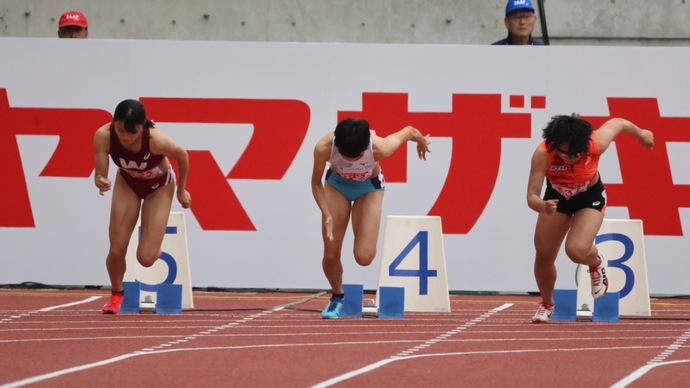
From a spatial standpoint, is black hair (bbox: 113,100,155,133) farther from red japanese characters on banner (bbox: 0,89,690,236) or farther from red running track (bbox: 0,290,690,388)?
red japanese characters on banner (bbox: 0,89,690,236)

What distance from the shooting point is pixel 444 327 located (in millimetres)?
11188

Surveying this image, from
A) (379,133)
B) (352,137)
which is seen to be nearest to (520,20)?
(379,133)

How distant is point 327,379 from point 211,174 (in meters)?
7.12

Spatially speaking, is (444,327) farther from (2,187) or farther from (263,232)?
(2,187)

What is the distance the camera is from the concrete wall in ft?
57.3

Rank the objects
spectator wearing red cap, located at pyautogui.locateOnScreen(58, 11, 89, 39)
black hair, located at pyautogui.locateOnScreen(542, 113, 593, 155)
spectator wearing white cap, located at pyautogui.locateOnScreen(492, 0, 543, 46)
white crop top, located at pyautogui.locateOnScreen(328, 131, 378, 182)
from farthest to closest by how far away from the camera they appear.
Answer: spectator wearing red cap, located at pyautogui.locateOnScreen(58, 11, 89, 39) → spectator wearing white cap, located at pyautogui.locateOnScreen(492, 0, 543, 46) → white crop top, located at pyautogui.locateOnScreen(328, 131, 378, 182) → black hair, located at pyautogui.locateOnScreen(542, 113, 593, 155)

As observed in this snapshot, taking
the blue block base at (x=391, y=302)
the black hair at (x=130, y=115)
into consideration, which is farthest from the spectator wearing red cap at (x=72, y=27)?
the blue block base at (x=391, y=302)

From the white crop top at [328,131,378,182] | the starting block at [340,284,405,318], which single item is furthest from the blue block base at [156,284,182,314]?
the white crop top at [328,131,378,182]

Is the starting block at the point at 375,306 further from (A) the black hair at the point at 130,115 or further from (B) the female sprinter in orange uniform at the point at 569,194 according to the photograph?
(A) the black hair at the point at 130,115

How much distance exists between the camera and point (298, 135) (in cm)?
1465

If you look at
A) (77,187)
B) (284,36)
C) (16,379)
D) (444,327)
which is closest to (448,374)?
(16,379)

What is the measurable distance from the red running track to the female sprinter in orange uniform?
18.8 inches

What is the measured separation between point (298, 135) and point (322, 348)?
18.0 feet

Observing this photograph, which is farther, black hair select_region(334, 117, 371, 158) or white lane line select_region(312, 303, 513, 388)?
black hair select_region(334, 117, 371, 158)
